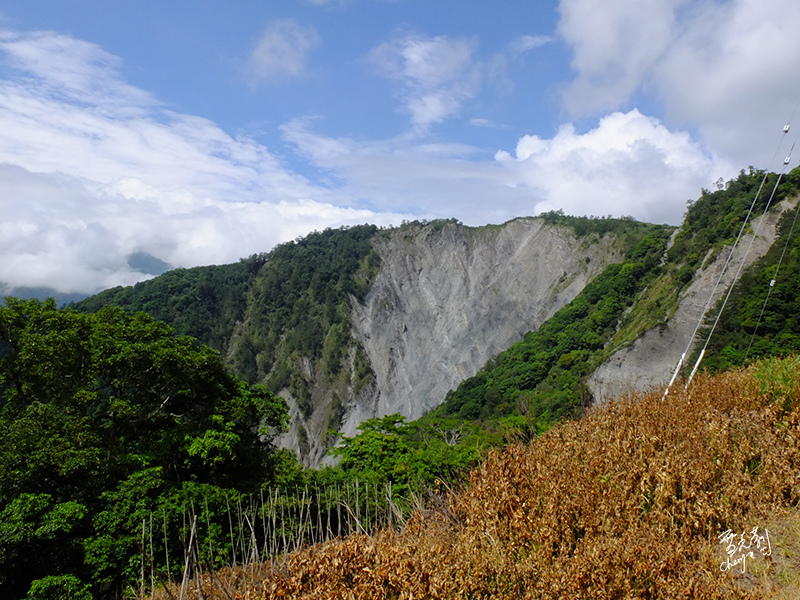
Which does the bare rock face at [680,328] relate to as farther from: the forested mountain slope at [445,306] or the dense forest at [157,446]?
the dense forest at [157,446]

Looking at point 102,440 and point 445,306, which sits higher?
point 445,306

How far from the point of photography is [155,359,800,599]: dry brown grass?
287 cm

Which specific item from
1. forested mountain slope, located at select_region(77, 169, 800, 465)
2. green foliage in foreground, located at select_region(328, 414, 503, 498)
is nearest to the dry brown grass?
green foliage in foreground, located at select_region(328, 414, 503, 498)

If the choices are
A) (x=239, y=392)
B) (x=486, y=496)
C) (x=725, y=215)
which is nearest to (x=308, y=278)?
(x=725, y=215)

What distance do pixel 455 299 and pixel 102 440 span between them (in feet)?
205

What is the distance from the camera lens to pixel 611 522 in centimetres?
339

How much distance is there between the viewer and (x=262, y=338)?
245 ft

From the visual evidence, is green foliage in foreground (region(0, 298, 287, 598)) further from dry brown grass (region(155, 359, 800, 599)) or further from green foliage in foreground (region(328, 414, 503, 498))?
dry brown grass (region(155, 359, 800, 599))

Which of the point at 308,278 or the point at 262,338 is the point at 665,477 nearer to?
the point at 262,338

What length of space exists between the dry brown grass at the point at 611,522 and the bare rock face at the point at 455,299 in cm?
5894
